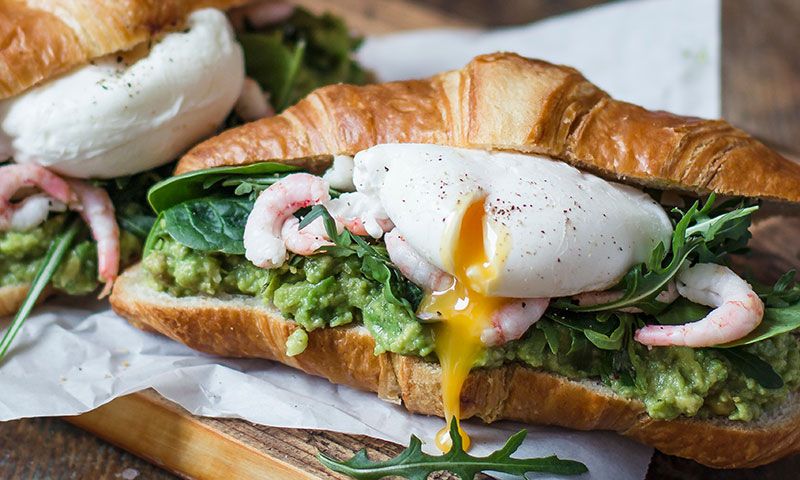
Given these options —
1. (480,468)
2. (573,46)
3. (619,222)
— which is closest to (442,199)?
(619,222)

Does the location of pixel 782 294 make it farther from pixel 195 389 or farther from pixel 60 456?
pixel 60 456

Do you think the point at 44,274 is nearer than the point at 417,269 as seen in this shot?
No

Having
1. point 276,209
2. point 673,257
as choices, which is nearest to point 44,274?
point 276,209

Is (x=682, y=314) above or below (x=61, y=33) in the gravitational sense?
below

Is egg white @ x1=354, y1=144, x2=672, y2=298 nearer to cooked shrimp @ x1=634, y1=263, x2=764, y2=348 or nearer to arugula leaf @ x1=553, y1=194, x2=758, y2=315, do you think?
arugula leaf @ x1=553, y1=194, x2=758, y2=315

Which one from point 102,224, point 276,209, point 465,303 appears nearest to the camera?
point 465,303

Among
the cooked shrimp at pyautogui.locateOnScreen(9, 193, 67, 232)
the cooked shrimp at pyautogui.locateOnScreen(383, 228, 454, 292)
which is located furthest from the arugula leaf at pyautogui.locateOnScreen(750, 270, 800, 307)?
the cooked shrimp at pyautogui.locateOnScreen(9, 193, 67, 232)

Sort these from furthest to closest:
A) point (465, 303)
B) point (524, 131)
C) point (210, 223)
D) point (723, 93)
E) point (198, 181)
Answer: point (723, 93)
point (198, 181)
point (210, 223)
point (524, 131)
point (465, 303)
